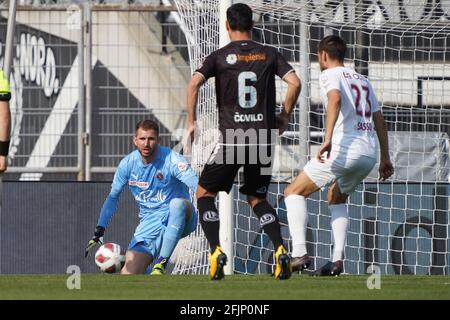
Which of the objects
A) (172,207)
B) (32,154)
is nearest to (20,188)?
(32,154)

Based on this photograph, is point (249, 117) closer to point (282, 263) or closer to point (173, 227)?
point (282, 263)

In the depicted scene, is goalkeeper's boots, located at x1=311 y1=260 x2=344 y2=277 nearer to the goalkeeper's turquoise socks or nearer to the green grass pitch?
the green grass pitch

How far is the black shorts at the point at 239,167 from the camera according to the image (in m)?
9.45

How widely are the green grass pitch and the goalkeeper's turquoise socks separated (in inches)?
56.1

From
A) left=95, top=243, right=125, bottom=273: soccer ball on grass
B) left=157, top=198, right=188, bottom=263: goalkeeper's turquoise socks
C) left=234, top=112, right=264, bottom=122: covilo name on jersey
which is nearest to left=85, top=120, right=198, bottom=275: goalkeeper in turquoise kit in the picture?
left=157, top=198, right=188, bottom=263: goalkeeper's turquoise socks

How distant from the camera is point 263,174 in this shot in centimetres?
961

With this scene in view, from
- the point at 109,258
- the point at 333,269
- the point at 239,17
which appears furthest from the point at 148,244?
the point at 239,17

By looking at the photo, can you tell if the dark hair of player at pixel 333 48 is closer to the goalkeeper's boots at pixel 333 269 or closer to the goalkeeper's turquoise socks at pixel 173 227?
the goalkeeper's boots at pixel 333 269

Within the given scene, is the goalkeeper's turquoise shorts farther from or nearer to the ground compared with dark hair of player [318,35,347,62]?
nearer to the ground

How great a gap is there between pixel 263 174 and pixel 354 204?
4.67 metres

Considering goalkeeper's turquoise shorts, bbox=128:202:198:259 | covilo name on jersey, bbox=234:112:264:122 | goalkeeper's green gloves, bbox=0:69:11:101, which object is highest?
goalkeeper's green gloves, bbox=0:69:11:101

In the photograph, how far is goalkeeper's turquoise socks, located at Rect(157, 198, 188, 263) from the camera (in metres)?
11.5

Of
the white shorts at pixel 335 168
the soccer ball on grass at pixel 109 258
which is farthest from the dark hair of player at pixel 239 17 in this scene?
the soccer ball on grass at pixel 109 258
